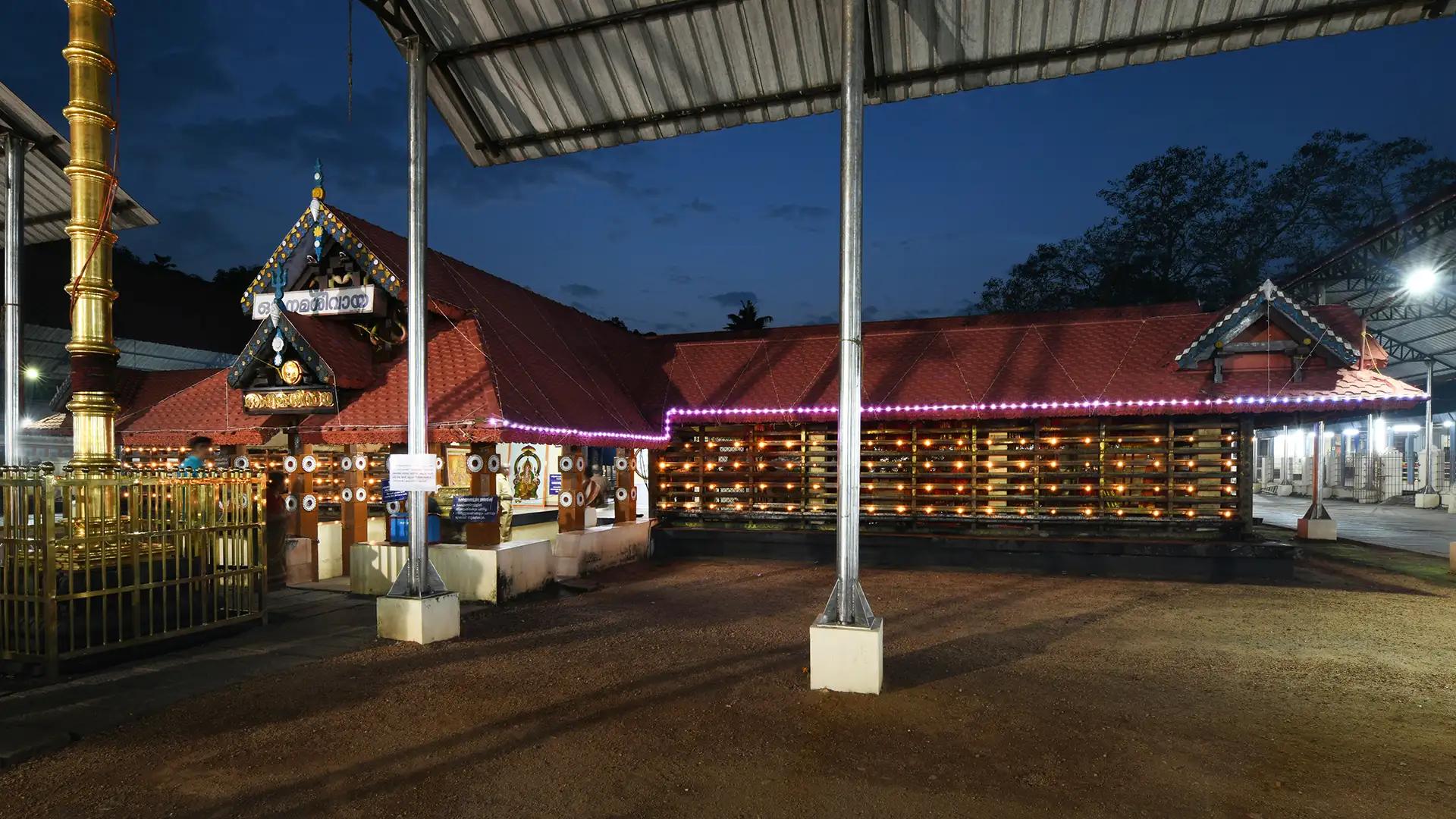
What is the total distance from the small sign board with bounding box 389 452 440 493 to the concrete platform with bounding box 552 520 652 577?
4819 mm

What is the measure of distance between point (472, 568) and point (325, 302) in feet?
18.5

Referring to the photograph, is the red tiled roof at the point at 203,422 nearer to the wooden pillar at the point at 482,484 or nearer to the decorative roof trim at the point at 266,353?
the decorative roof trim at the point at 266,353

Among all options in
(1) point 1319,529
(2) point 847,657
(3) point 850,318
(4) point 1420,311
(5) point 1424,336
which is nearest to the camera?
(2) point 847,657

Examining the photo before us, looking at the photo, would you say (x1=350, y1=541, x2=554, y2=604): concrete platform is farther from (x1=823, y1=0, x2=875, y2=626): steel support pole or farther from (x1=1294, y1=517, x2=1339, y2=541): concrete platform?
(x1=1294, y1=517, x2=1339, y2=541): concrete platform

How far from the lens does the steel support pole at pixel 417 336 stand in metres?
9.11

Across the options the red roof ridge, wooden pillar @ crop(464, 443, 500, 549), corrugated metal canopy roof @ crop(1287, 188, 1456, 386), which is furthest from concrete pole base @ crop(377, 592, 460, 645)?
corrugated metal canopy roof @ crop(1287, 188, 1456, 386)

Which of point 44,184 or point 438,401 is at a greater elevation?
point 44,184

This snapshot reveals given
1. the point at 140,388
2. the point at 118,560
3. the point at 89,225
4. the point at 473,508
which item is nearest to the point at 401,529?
the point at 473,508

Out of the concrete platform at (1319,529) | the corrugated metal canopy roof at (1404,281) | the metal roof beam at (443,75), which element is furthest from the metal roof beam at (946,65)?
the concrete platform at (1319,529)

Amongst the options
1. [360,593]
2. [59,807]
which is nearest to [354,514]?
[360,593]

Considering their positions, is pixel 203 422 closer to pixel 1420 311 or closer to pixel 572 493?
pixel 572 493

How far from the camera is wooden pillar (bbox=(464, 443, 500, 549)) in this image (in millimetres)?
11906

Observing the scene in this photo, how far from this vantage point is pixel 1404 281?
21.8m

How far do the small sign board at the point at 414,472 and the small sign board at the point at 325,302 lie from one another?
504 cm
